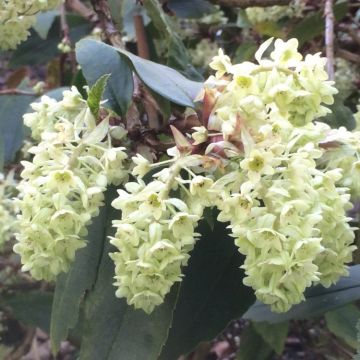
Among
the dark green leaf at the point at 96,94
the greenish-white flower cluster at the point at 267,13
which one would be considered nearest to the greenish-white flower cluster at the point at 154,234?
the dark green leaf at the point at 96,94

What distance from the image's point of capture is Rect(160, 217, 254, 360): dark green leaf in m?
1.00

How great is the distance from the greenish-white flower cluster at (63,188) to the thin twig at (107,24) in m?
0.39

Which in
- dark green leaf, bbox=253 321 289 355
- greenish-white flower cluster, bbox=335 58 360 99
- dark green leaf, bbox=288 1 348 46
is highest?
dark green leaf, bbox=288 1 348 46

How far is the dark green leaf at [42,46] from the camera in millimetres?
2053

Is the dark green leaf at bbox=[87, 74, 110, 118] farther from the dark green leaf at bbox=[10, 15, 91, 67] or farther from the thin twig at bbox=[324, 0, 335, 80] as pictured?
the dark green leaf at bbox=[10, 15, 91, 67]

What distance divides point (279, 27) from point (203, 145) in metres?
1.08

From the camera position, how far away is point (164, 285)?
74 centimetres

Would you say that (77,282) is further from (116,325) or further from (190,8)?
(190,8)

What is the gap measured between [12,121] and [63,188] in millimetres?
984

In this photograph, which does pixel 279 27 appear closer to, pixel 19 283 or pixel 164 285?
pixel 19 283

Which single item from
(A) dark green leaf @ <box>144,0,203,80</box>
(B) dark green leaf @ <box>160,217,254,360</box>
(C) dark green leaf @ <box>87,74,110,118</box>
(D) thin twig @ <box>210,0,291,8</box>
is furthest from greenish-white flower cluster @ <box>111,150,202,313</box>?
(D) thin twig @ <box>210,0,291,8</box>

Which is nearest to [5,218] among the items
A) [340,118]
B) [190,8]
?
[340,118]

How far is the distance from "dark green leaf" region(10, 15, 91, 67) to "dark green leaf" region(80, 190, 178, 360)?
121 cm

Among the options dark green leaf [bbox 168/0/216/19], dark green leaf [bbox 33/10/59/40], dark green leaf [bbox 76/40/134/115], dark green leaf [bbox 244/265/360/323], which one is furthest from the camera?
dark green leaf [bbox 33/10/59/40]
